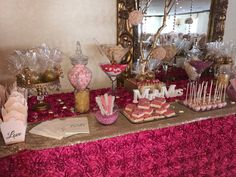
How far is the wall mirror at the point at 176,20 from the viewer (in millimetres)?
1724

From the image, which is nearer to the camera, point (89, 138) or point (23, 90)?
point (89, 138)

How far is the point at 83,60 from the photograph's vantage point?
5.10 ft

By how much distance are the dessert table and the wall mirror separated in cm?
44

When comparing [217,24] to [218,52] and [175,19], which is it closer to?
[218,52]

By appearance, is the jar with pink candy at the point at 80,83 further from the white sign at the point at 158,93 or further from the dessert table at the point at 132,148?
the white sign at the point at 158,93

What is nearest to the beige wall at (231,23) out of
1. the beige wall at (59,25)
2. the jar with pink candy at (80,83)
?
the beige wall at (59,25)

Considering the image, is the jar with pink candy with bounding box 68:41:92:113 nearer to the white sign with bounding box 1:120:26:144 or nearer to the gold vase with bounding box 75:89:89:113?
the gold vase with bounding box 75:89:89:113

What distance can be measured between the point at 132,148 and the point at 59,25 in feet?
3.17

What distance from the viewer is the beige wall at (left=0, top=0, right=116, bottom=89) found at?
154 cm

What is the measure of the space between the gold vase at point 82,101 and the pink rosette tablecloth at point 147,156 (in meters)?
0.27

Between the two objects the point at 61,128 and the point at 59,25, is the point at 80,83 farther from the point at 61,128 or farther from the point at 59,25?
the point at 59,25

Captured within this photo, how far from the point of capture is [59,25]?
5.37 feet

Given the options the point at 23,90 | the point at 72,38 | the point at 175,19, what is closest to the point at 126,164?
the point at 23,90

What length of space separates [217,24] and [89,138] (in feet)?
5.04
